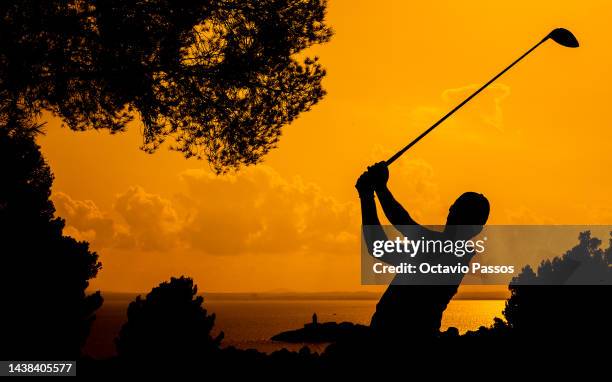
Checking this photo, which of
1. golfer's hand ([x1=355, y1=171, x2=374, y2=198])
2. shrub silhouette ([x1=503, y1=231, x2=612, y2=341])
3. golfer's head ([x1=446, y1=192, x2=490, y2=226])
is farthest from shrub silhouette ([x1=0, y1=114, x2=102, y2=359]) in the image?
golfer's head ([x1=446, y1=192, x2=490, y2=226])

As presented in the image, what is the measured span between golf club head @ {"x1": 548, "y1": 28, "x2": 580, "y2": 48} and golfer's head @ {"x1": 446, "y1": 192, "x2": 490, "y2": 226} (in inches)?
183

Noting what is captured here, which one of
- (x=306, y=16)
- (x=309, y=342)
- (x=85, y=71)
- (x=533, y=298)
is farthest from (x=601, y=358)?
(x=309, y=342)

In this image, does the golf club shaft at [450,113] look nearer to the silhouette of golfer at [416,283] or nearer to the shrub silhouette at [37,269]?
the silhouette of golfer at [416,283]

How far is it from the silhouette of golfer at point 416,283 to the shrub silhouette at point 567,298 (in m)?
7.04

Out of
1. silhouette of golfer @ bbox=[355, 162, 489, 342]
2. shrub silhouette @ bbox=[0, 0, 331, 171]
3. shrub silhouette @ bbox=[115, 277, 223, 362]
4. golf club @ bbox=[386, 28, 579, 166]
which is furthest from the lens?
shrub silhouette @ bbox=[115, 277, 223, 362]

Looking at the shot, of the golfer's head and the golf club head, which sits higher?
the golf club head

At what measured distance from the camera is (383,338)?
5.64 m

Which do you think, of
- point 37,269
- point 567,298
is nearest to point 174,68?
point 37,269

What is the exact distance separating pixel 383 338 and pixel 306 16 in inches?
416

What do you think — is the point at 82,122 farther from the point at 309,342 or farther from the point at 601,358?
the point at 309,342

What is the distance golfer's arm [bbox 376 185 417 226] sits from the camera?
5.84 metres

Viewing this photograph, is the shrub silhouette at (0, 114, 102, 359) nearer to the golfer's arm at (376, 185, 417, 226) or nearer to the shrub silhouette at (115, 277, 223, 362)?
the shrub silhouette at (115, 277, 223, 362)

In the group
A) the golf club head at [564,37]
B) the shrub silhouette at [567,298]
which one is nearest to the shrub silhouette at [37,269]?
the shrub silhouette at [567,298]

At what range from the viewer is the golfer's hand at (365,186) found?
19.9ft
